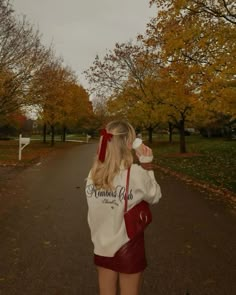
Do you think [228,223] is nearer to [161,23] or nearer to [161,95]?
[161,23]

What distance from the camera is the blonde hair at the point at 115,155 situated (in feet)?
8.94

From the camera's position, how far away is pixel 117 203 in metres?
2.72

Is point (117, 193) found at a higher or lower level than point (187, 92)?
lower

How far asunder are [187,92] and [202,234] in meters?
12.8

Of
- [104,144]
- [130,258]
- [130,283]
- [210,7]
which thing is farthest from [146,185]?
[210,7]

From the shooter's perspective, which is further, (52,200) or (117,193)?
(52,200)

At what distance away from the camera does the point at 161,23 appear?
1459cm

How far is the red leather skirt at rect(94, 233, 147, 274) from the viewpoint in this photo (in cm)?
268

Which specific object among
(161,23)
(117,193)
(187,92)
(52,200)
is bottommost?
(52,200)

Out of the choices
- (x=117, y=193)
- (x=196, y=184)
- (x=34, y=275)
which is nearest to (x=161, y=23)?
(x=196, y=184)

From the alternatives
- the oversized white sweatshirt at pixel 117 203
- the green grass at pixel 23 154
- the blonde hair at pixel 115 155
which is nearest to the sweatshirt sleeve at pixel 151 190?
the oversized white sweatshirt at pixel 117 203

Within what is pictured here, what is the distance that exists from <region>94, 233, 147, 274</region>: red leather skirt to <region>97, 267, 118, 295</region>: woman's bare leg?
8 centimetres

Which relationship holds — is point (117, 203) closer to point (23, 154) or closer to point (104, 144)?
point (104, 144)

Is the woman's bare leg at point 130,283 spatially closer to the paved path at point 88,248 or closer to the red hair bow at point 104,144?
the red hair bow at point 104,144
